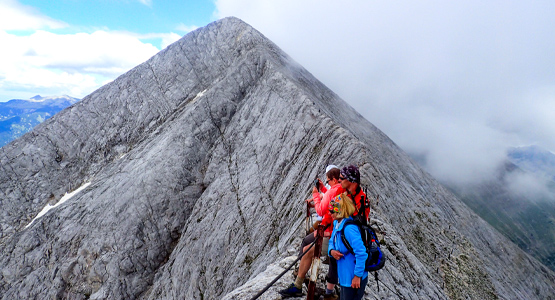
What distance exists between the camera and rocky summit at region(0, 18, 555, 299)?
→ 1772cm

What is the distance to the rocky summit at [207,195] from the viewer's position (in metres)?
17.7

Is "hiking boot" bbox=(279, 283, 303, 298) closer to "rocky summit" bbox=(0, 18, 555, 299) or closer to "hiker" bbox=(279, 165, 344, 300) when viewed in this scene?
"hiker" bbox=(279, 165, 344, 300)

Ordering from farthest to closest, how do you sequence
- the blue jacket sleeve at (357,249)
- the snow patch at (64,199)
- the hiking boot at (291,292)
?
1. the snow patch at (64,199)
2. the hiking boot at (291,292)
3. the blue jacket sleeve at (357,249)

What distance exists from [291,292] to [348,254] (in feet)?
8.06

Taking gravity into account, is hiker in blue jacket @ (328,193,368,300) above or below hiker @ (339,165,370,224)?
below

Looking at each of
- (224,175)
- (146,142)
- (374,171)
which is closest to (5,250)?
(146,142)

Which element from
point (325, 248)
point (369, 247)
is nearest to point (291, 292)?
point (325, 248)

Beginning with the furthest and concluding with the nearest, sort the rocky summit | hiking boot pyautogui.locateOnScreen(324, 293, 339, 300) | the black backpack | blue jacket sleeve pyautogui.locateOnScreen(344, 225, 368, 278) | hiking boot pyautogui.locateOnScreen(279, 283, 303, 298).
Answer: the rocky summit
hiking boot pyautogui.locateOnScreen(279, 283, 303, 298)
hiking boot pyautogui.locateOnScreen(324, 293, 339, 300)
the black backpack
blue jacket sleeve pyautogui.locateOnScreen(344, 225, 368, 278)

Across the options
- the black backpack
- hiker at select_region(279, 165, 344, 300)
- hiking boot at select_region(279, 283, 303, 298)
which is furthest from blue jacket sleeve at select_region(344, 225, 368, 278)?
hiking boot at select_region(279, 283, 303, 298)

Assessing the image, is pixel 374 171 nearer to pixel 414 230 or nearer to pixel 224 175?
pixel 414 230

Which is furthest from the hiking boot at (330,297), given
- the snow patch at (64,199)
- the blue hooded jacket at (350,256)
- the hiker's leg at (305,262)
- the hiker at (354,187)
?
the snow patch at (64,199)

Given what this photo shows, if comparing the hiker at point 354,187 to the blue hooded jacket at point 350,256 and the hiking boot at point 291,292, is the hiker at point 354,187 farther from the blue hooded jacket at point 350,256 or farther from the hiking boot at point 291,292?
the hiking boot at point 291,292

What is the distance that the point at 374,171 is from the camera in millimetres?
18094

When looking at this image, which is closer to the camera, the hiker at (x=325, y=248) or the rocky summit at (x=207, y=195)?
the hiker at (x=325, y=248)
